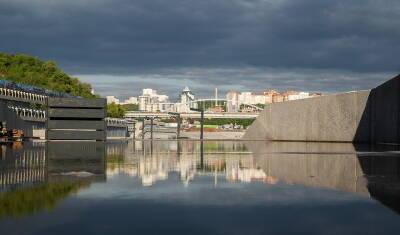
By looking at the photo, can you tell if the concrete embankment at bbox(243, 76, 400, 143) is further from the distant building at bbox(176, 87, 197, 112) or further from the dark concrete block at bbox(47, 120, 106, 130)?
the distant building at bbox(176, 87, 197, 112)

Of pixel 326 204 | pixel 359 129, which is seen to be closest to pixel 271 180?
pixel 326 204

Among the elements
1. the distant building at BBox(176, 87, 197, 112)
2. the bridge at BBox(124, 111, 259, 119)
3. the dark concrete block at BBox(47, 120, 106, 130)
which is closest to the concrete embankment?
the dark concrete block at BBox(47, 120, 106, 130)

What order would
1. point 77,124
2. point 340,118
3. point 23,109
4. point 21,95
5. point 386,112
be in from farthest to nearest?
point 21,95, point 23,109, point 77,124, point 340,118, point 386,112

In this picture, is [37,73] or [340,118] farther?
[37,73]

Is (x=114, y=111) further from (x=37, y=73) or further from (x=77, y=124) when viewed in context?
(x=77, y=124)

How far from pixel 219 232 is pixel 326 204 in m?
2.72

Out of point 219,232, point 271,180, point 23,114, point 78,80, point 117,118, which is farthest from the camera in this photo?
point 78,80

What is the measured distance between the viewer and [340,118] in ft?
146

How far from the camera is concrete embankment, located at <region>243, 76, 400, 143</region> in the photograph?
39.1m

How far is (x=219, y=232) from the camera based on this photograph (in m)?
6.08

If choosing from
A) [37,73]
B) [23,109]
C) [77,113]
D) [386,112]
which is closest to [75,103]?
[77,113]

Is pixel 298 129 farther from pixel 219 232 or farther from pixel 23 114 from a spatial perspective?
pixel 219 232

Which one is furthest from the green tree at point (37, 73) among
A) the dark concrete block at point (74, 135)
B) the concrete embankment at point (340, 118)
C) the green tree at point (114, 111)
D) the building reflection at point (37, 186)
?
the building reflection at point (37, 186)

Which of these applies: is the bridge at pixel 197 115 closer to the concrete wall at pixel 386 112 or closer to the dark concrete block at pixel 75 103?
the dark concrete block at pixel 75 103
